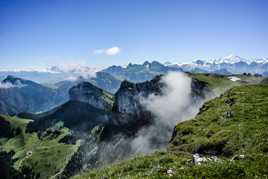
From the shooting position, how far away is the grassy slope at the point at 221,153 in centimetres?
2141

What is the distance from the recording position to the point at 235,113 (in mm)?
73438

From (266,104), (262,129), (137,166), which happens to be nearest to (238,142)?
(262,129)

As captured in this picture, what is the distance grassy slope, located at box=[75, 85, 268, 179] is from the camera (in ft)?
70.2

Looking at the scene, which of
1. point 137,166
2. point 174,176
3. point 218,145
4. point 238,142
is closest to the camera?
point 174,176

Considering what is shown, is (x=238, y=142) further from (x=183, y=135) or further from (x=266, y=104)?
(x=183, y=135)

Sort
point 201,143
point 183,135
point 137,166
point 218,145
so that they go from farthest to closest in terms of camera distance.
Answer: point 183,135, point 201,143, point 218,145, point 137,166

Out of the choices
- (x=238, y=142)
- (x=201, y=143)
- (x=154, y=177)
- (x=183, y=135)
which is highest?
(x=154, y=177)

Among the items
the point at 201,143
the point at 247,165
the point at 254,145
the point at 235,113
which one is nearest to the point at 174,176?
the point at 247,165

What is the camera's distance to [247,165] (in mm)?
21984

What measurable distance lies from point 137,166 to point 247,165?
18608 millimetres

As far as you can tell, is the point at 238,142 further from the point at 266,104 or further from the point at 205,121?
the point at 205,121

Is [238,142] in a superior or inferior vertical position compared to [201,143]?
superior

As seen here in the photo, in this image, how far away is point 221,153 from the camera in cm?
5491

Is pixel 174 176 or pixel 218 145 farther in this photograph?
pixel 218 145
